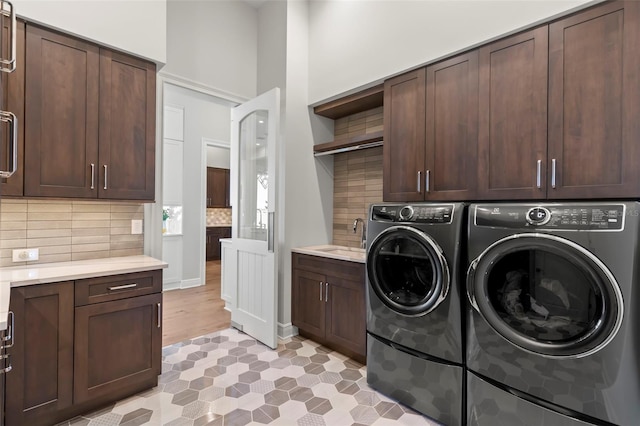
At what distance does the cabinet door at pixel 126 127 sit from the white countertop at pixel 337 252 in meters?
1.39

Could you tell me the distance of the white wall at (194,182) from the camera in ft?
17.6

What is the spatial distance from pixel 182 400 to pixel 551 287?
2.28 metres

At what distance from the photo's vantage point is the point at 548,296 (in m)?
1.59

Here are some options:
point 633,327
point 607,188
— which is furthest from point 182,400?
point 607,188

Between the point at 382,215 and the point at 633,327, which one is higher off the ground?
the point at 382,215

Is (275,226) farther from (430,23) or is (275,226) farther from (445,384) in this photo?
(430,23)

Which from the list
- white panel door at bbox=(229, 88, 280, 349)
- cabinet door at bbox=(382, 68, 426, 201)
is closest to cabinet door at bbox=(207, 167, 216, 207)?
white panel door at bbox=(229, 88, 280, 349)

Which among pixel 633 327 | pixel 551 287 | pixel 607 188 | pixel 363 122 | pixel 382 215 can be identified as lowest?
pixel 633 327

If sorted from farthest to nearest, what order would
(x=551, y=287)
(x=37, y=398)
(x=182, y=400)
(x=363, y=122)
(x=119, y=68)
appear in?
(x=363, y=122) → (x=119, y=68) → (x=182, y=400) → (x=37, y=398) → (x=551, y=287)

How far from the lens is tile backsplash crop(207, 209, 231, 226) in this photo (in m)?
8.22

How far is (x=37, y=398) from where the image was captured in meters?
1.81

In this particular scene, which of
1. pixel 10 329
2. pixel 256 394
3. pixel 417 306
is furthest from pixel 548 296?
pixel 10 329

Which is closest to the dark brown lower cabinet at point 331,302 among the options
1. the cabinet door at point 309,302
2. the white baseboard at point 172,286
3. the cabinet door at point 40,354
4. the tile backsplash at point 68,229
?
the cabinet door at point 309,302

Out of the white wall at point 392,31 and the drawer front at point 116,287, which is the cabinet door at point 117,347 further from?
the white wall at point 392,31
